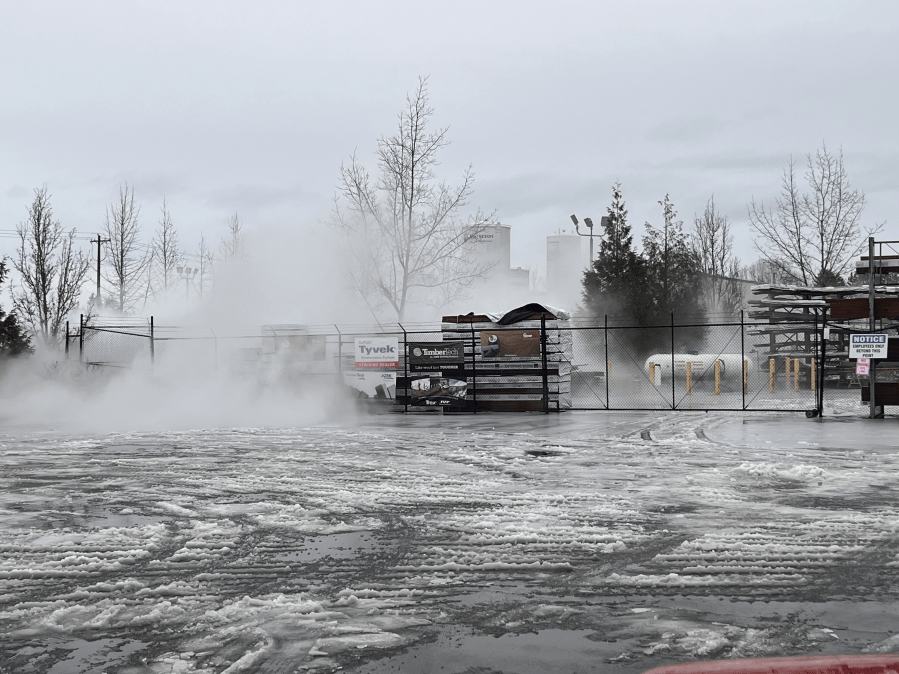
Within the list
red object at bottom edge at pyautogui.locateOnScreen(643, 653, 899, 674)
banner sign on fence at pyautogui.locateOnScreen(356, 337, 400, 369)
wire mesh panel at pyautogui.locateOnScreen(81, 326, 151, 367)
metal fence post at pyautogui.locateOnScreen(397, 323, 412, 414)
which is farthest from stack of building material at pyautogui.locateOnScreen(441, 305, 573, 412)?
red object at bottom edge at pyautogui.locateOnScreen(643, 653, 899, 674)

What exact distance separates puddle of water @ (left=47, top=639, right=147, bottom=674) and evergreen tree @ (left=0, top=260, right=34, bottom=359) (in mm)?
25949

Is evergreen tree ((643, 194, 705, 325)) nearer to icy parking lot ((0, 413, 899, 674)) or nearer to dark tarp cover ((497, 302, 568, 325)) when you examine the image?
dark tarp cover ((497, 302, 568, 325))

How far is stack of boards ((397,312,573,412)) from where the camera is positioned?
73.1 feet

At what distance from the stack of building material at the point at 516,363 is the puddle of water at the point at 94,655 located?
18.3 m

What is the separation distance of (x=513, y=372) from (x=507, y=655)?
18.7 meters

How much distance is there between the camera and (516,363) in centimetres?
2250

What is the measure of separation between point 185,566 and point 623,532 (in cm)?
319

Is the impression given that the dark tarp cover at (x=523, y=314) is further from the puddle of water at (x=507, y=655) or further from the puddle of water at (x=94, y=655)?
the puddle of water at (x=94, y=655)

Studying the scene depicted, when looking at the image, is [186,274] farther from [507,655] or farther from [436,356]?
[507,655]

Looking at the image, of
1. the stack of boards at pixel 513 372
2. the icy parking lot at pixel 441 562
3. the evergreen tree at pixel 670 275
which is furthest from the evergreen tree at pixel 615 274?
the icy parking lot at pixel 441 562

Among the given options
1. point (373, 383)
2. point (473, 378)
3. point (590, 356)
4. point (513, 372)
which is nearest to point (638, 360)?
point (590, 356)

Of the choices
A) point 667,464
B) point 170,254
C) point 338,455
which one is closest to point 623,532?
point 667,464

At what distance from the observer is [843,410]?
2162 cm

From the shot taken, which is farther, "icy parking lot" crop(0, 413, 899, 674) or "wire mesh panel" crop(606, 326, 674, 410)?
"wire mesh panel" crop(606, 326, 674, 410)
